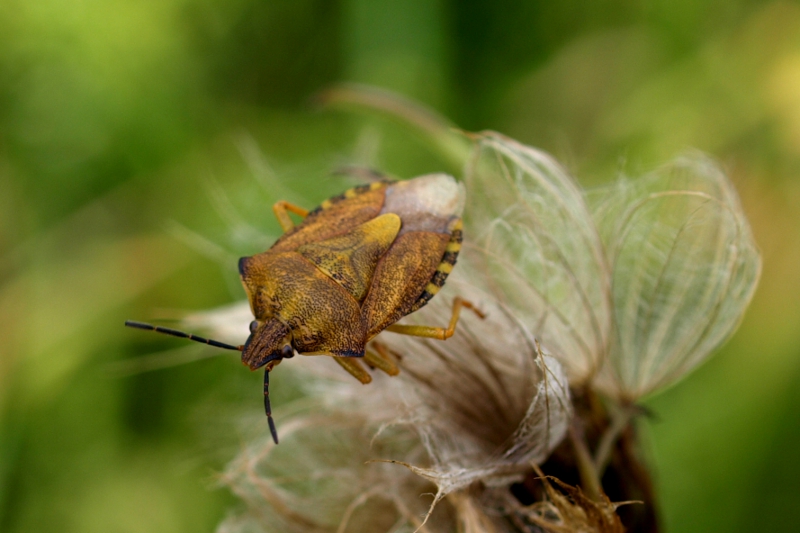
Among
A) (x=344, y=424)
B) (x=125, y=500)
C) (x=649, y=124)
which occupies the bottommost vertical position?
(x=125, y=500)

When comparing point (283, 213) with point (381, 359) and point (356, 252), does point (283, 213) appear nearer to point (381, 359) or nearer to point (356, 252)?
point (356, 252)

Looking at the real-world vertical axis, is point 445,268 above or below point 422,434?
above

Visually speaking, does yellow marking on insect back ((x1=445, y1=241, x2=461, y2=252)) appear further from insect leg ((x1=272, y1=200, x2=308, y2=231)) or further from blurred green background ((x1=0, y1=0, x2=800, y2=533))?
blurred green background ((x1=0, y1=0, x2=800, y2=533))

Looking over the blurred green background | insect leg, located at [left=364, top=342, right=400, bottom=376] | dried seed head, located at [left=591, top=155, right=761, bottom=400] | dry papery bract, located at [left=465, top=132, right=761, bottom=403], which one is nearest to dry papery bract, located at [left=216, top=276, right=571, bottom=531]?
insect leg, located at [left=364, top=342, right=400, bottom=376]

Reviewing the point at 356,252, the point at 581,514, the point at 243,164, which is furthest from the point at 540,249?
the point at 243,164

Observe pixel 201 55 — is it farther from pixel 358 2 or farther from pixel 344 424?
pixel 344 424

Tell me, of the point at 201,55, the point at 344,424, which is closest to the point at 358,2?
the point at 201,55

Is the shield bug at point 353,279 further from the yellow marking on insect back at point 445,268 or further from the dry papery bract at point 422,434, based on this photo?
the dry papery bract at point 422,434

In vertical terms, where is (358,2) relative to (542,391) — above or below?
above
